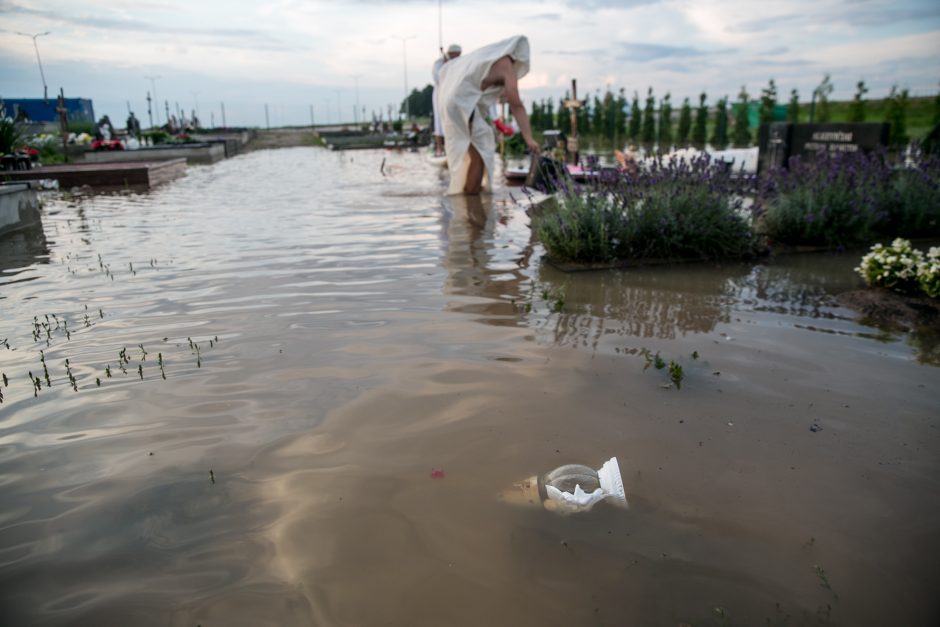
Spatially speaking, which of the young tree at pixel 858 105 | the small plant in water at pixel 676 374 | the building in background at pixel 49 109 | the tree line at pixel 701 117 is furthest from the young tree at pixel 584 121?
the building in background at pixel 49 109

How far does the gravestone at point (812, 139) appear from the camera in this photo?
34.5 feet

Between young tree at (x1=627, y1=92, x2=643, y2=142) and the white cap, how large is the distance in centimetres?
3310

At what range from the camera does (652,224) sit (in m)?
6.45

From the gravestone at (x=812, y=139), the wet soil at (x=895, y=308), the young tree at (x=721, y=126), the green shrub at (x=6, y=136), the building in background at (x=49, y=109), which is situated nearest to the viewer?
the wet soil at (x=895, y=308)

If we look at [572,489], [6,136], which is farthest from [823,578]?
[6,136]

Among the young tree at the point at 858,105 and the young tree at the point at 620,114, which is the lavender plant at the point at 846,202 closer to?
the young tree at the point at 858,105

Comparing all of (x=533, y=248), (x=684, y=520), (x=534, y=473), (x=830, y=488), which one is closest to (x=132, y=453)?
(x=534, y=473)

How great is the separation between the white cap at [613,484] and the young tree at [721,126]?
1101 inches

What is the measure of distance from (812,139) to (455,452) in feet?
39.0

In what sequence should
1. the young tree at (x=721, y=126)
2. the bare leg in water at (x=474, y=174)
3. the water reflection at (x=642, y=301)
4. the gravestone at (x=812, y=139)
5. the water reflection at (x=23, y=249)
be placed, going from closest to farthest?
the water reflection at (x=642, y=301) < the water reflection at (x=23, y=249) < the gravestone at (x=812, y=139) < the bare leg in water at (x=474, y=174) < the young tree at (x=721, y=126)

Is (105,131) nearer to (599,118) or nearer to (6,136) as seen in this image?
(6,136)

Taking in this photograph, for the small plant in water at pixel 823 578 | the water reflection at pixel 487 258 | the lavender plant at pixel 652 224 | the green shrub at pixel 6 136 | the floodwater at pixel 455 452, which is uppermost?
the green shrub at pixel 6 136

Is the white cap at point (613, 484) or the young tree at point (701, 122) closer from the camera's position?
the white cap at point (613, 484)

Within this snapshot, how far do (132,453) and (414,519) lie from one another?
1.46m
